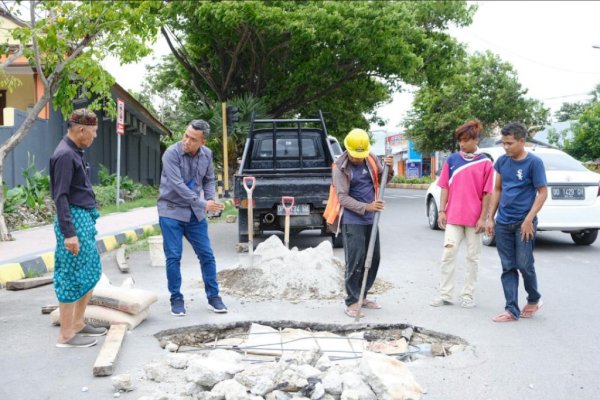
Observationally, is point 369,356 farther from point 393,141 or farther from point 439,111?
point 393,141

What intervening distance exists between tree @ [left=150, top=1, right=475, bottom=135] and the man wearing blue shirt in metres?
15.0

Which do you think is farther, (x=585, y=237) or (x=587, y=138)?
(x=587, y=138)

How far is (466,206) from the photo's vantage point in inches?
248

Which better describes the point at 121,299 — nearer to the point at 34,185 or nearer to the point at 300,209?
the point at 300,209

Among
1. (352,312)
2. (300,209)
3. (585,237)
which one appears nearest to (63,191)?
(352,312)

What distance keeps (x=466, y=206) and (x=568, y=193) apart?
14.6 feet

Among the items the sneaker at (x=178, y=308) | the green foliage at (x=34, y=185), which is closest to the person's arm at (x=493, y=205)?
the sneaker at (x=178, y=308)

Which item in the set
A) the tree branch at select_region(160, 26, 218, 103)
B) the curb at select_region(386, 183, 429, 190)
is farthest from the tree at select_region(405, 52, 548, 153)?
the tree branch at select_region(160, 26, 218, 103)

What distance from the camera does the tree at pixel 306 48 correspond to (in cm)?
2077

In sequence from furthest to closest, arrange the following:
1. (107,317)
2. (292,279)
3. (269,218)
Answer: (269,218) < (292,279) < (107,317)

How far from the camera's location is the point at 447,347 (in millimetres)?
5137

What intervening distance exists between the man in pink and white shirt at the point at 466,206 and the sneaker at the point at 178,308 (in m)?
2.46

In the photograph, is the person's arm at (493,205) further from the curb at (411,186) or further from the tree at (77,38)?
the curb at (411,186)

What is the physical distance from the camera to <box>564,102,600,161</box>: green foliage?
33906 mm
